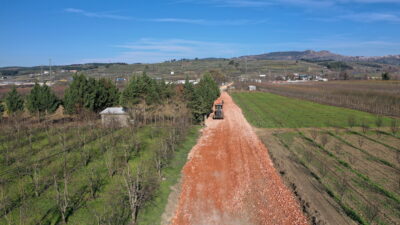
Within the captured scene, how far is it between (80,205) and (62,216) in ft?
4.50

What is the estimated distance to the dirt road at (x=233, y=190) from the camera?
1227 centimetres

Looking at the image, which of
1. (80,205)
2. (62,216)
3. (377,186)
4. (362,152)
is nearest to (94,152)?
(80,205)

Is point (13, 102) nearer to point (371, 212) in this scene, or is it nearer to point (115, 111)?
point (115, 111)

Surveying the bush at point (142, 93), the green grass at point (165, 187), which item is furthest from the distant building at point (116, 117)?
the green grass at point (165, 187)

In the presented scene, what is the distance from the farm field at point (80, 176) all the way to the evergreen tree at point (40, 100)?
8.55m

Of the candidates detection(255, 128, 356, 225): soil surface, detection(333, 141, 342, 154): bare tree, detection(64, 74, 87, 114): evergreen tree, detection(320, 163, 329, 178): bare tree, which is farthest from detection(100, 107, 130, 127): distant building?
detection(333, 141, 342, 154): bare tree

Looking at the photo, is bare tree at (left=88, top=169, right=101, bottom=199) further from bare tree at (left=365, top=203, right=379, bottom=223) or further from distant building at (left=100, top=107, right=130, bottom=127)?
distant building at (left=100, top=107, right=130, bottom=127)

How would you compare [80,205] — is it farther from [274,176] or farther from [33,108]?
[33,108]

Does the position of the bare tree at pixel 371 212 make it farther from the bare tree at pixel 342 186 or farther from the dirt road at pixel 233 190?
the dirt road at pixel 233 190

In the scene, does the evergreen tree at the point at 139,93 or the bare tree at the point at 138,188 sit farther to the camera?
the evergreen tree at the point at 139,93

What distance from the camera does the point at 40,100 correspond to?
3159cm

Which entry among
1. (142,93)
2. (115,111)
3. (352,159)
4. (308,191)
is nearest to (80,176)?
(308,191)

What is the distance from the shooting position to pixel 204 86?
39.8 meters

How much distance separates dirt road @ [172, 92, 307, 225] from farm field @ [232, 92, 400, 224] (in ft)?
3.05
